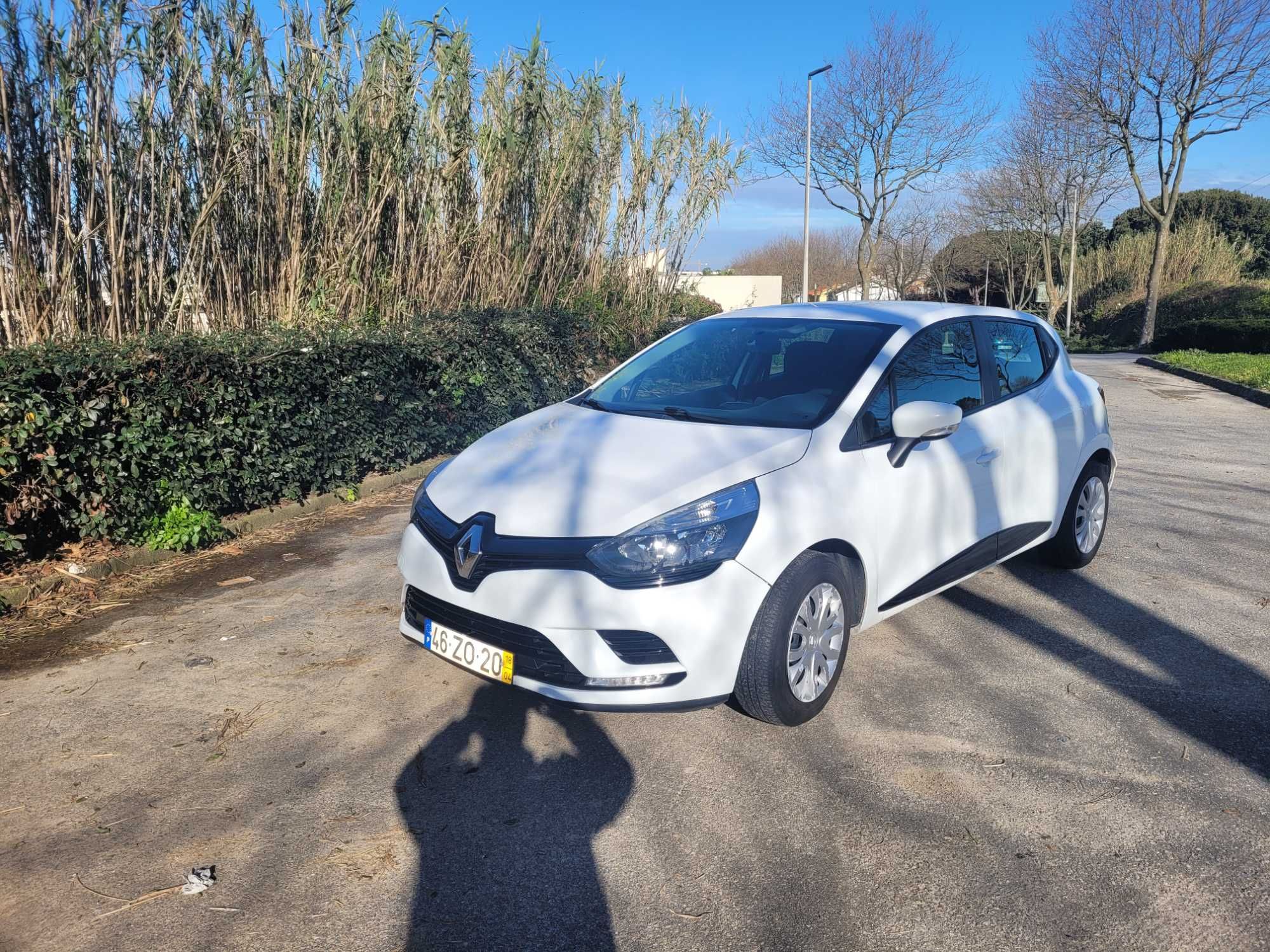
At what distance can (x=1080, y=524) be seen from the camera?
5.50m

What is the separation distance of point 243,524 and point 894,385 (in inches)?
174

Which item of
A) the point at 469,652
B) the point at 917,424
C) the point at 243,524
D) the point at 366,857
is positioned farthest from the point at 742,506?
the point at 243,524

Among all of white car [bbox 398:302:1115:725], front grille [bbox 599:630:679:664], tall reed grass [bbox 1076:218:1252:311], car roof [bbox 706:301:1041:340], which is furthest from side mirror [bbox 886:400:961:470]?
tall reed grass [bbox 1076:218:1252:311]

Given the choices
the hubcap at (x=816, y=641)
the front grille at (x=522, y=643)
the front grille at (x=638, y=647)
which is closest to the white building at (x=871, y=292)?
the hubcap at (x=816, y=641)

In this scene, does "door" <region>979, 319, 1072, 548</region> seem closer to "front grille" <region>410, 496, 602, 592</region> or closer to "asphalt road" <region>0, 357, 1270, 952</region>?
"asphalt road" <region>0, 357, 1270, 952</region>

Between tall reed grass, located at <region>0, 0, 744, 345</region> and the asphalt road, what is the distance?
313cm

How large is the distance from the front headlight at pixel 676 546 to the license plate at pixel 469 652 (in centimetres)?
50

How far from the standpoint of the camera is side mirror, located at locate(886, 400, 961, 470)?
395cm

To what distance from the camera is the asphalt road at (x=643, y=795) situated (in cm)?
266

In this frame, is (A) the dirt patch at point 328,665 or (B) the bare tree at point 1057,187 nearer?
(A) the dirt patch at point 328,665

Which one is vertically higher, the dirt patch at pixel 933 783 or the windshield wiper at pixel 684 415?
the windshield wiper at pixel 684 415

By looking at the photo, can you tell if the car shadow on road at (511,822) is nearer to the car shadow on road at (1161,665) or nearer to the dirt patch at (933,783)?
the dirt patch at (933,783)

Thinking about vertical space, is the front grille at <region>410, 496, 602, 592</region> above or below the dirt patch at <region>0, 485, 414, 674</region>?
above

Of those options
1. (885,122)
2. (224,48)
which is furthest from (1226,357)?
(224,48)
